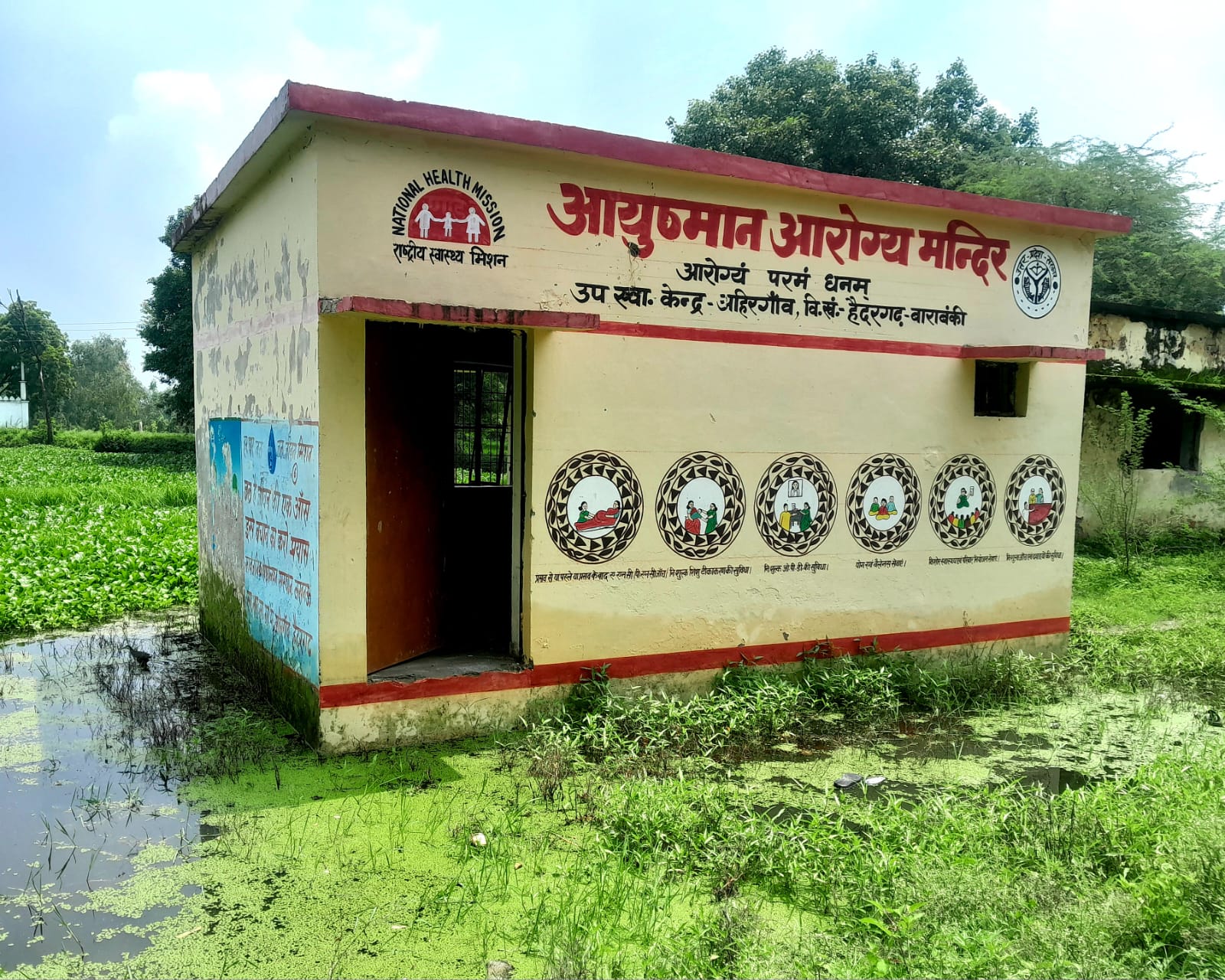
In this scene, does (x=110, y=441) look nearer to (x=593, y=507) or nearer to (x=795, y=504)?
(x=593, y=507)

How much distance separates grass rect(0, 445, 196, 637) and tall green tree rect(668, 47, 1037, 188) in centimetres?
1411

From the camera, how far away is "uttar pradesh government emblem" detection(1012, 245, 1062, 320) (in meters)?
7.14

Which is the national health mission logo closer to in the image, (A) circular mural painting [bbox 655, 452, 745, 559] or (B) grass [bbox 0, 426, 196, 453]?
(A) circular mural painting [bbox 655, 452, 745, 559]

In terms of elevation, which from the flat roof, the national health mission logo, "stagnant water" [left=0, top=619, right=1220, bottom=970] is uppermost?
the flat roof

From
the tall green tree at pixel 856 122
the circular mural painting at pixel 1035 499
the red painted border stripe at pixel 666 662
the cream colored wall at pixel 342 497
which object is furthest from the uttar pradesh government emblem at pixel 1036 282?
the tall green tree at pixel 856 122

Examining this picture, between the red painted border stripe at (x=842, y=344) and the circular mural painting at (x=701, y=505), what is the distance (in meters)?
0.77

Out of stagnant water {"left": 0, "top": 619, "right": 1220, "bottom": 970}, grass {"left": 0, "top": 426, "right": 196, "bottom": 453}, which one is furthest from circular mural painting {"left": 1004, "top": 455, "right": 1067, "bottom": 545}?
grass {"left": 0, "top": 426, "right": 196, "bottom": 453}

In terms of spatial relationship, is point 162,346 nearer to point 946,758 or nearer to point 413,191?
point 413,191

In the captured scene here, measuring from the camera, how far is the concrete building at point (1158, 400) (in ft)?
35.7

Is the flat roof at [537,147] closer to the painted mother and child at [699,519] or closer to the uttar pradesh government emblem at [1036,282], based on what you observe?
the uttar pradesh government emblem at [1036,282]

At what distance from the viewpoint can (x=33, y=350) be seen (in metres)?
45.5

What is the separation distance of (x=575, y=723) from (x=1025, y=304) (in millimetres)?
4720

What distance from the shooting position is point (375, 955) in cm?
320

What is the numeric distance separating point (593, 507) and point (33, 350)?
49186 millimetres
